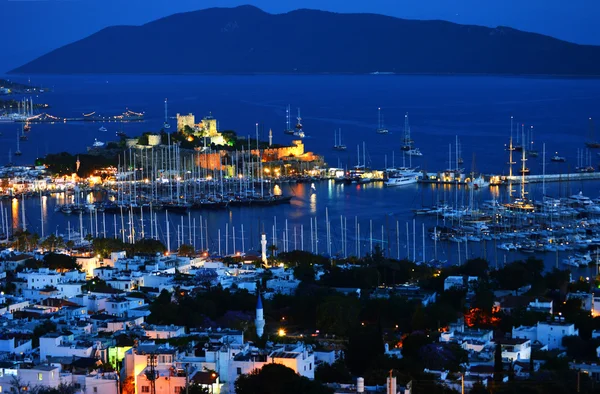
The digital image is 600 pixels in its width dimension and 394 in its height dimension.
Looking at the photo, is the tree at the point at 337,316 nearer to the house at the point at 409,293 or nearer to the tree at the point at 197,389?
the house at the point at 409,293

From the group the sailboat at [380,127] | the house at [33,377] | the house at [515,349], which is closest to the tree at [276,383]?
the house at [33,377]

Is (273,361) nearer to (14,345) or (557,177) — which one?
(14,345)

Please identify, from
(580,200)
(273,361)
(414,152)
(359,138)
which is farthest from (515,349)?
(359,138)

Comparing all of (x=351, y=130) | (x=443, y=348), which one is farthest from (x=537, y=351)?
(x=351, y=130)

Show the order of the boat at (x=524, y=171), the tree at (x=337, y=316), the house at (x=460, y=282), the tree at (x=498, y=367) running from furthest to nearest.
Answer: the boat at (x=524, y=171) → the house at (x=460, y=282) → the tree at (x=337, y=316) → the tree at (x=498, y=367)

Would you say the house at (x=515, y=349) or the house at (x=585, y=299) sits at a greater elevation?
the house at (x=515, y=349)

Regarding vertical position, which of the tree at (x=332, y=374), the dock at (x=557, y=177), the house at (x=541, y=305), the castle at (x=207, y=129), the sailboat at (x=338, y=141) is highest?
the castle at (x=207, y=129)
